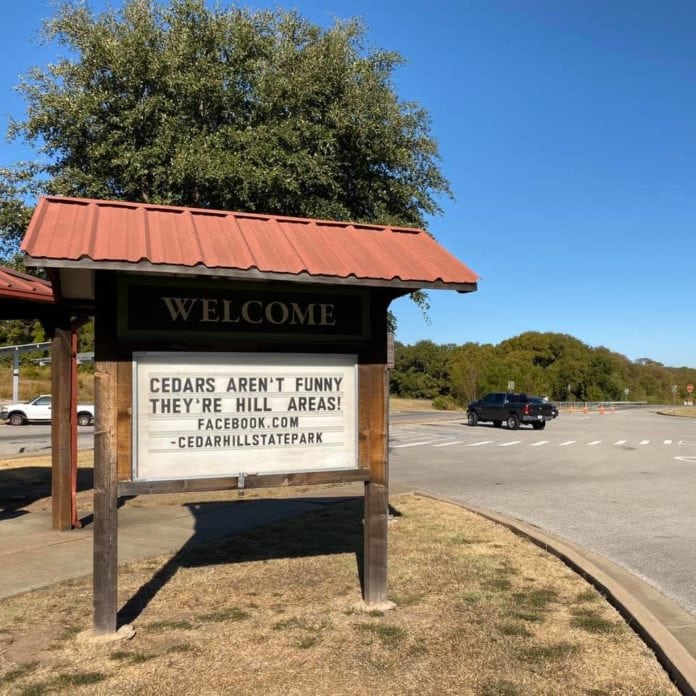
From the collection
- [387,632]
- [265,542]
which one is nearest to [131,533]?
[265,542]

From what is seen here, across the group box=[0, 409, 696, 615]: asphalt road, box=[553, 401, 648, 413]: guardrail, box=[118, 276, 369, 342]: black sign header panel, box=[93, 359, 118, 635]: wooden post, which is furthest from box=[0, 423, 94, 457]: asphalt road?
box=[553, 401, 648, 413]: guardrail

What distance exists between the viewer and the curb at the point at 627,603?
3.91 m

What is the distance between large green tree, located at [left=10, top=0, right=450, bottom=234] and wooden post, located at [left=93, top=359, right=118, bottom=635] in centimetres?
540

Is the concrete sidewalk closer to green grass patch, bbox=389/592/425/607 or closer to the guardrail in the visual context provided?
green grass patch, bbox=389/592/425/607

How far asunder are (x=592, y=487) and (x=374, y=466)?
8223 mm

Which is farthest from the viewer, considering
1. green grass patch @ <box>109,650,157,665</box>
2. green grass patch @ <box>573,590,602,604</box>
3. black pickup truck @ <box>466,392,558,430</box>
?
black pickup truck @ <box>466,392,558,430</box>

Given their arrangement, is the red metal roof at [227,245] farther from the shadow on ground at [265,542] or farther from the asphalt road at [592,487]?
the asphalt road at [592,487]

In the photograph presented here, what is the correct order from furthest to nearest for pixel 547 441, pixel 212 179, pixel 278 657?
pixel 547 441 < pixel 212 179 < pixel 278 657

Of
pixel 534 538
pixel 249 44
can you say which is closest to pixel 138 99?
pixel 249 44

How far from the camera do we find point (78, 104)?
979 cm

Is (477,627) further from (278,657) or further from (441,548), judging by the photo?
(441,548)

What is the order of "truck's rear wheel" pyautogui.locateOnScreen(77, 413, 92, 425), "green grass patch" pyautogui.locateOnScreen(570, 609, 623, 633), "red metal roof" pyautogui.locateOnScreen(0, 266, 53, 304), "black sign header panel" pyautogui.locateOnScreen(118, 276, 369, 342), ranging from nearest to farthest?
"black sign header panel" pyautogui.locateOnScreen(118, 276, 369, 342) < "green grass patch" pyautogui.locateOnScreen(570, 609, 623, 633) < "red metal roof" pyautogui.locateOnScreen(0, 266, 53, 304) < "truck's rear wheel" pyautogui.locateOnScreen(77, 413, 92, 425)

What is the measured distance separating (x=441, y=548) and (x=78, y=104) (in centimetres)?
770

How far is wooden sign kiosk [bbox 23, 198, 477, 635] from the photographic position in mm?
4379
